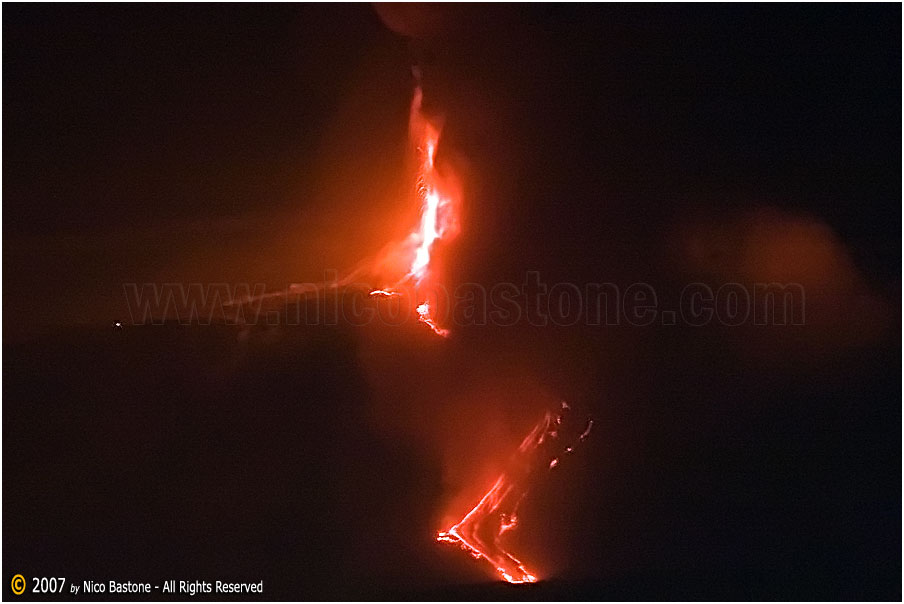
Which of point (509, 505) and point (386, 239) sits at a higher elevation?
point (386, 239)

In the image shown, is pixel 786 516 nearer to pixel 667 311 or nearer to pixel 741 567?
pixel 741 567

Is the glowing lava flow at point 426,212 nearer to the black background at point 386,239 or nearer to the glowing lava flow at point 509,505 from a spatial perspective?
the black background at point 386,239

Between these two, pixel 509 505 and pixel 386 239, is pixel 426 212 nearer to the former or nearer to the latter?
pixel 386 239

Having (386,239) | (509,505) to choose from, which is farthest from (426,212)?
(509,505)

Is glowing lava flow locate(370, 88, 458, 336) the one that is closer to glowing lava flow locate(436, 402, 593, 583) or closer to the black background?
the black background

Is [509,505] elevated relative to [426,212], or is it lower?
lower
